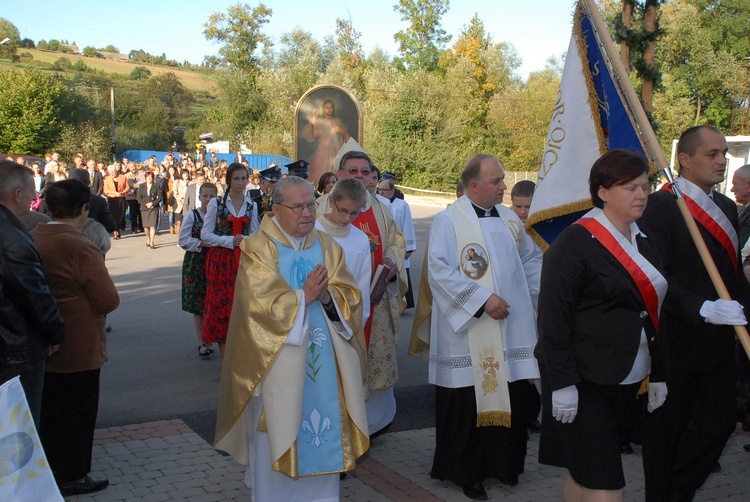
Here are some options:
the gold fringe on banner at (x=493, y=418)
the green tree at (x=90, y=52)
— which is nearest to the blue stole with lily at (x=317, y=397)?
the gold fringe on banner at (x=493, y=418)

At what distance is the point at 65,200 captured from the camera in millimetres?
4766

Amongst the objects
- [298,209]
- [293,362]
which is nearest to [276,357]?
[293,362]

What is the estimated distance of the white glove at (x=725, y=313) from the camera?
12.1 ft

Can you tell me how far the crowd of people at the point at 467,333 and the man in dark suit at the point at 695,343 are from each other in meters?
0.01

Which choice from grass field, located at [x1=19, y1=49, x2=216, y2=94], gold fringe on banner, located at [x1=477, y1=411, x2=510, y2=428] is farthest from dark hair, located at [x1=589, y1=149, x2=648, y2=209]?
grass field, located at [x1=19, y1=49, x2=216, y2=94]

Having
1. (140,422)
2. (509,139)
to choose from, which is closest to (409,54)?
(509,139)

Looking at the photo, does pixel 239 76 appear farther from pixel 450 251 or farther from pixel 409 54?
pixel 450 251

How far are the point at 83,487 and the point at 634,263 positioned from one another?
3.54 meters

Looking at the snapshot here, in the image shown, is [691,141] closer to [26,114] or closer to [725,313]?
[725,313]

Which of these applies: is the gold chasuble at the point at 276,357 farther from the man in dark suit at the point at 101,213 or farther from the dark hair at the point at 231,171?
the man in dark suit at the point at 101,213

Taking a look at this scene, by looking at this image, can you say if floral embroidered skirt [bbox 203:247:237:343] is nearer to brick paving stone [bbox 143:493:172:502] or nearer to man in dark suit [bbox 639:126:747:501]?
brick paving stone [bbox 143:493:172:502]

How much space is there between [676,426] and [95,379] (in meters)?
3.48

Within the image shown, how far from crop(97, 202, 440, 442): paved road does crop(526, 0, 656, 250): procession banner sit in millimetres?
2326

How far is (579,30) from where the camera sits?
501cm
